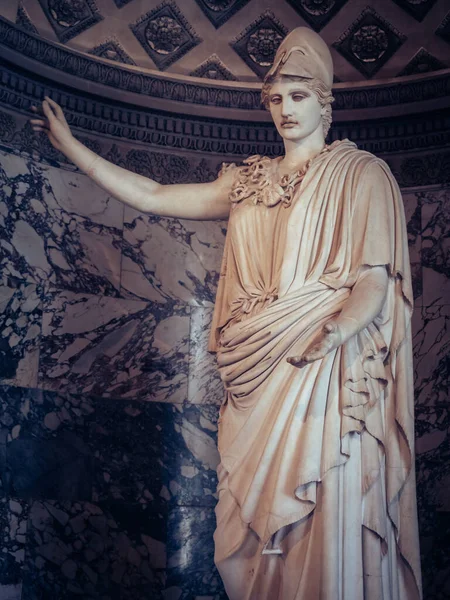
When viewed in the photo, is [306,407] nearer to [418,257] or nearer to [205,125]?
[418,257]

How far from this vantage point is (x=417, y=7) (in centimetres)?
749

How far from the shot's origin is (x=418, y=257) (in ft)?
23.3

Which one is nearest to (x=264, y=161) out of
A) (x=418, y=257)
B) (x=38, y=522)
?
(x=418, y=257)

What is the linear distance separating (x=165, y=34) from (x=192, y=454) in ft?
8.81

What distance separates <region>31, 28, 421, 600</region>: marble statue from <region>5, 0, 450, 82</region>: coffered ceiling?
2.14 metres

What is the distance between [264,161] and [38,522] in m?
2.36

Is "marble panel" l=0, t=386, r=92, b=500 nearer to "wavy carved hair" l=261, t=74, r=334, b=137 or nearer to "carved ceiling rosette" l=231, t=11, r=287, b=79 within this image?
"wavy carved hair" l=261, t=74, r=334, b=137

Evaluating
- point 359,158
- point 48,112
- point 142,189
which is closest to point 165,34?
point 48,112

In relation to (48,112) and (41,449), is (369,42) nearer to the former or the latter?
(48,112)

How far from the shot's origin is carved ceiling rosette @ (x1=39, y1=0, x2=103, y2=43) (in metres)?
7.25

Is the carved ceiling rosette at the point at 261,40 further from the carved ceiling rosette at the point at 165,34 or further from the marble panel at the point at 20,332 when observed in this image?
the marble panel at the point at 20,332

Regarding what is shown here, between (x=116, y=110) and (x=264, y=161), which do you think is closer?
(x=264, y=161)

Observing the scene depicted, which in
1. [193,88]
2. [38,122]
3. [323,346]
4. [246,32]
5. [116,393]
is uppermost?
[246,32]

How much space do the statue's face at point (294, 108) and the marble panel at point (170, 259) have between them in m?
1.95
